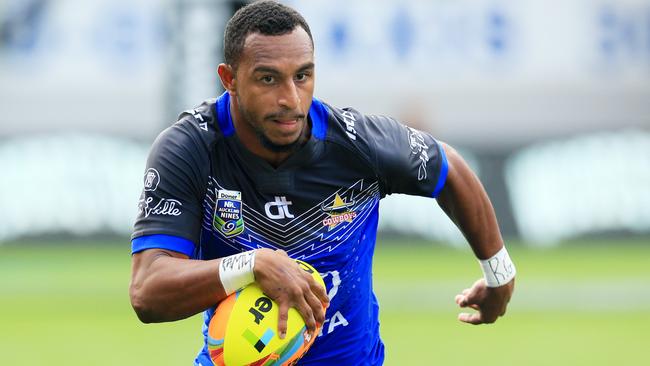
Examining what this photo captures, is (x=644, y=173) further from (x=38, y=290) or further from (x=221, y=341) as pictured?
(x=221, y=341)

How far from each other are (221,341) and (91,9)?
1684cm

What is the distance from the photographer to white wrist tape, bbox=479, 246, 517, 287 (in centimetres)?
649

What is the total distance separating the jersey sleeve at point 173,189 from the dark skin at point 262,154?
114mm

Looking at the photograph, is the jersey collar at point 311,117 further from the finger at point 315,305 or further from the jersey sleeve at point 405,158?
the finger at point 315,305

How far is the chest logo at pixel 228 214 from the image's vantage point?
581 cm

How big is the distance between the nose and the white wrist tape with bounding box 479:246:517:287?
1566mm

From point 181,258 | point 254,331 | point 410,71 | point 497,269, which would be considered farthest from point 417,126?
point 254,331

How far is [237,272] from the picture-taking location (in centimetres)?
528

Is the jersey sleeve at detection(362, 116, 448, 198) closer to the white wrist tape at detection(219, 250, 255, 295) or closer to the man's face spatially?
the man's face

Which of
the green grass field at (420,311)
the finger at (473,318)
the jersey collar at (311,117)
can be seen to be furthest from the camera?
the green grass field at (420,311)

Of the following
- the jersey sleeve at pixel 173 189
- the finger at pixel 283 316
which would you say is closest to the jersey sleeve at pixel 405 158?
the jersey sleeve at pixel 173 189

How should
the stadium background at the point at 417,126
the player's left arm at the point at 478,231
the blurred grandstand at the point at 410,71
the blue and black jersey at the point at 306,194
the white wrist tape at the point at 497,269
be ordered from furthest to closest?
the blurred grandstand at the point at 410,71 → the stadium background at the point at 417,126 → the white wrist tape at the point at 497,269 → the player's left arm at the point at 478,231 → the blue and black jersey at the point at 306,194

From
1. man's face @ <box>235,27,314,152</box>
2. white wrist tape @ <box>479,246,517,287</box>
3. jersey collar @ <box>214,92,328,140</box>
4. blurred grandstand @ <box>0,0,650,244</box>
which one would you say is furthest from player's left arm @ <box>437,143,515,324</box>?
blurred grandstand @ <box>0,0,650,244</box>

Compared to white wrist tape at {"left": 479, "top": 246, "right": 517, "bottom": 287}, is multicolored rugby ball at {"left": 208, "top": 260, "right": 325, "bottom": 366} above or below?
above
